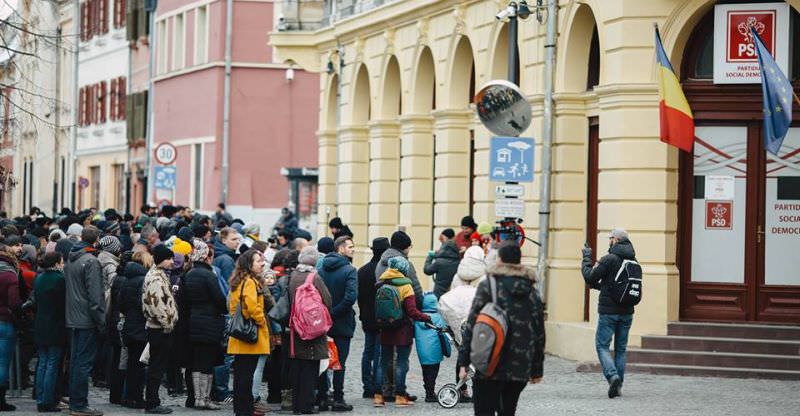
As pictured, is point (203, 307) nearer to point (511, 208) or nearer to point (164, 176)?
point (511, 208)

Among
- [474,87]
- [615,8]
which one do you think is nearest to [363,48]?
[474,87]

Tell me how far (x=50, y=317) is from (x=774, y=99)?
9.06 m

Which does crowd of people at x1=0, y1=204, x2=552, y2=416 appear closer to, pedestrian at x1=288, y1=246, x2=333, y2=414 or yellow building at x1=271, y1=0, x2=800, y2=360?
pedestrian at x1=288, y1=246, x2=333, y2=414

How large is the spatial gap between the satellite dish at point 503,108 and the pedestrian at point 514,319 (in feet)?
30.1

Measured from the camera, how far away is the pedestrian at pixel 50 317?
2014 centimetres

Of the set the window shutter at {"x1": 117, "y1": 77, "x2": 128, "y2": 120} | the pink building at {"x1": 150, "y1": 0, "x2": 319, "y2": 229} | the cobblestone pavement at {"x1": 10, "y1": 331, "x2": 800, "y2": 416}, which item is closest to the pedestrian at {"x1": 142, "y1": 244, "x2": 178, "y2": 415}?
the cobblestone pavement at {"x1": 10, "y1": 331, "x2": 800, "y2": 416}

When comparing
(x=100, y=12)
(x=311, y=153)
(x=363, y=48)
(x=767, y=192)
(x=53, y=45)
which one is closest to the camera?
(x=53, y=45)

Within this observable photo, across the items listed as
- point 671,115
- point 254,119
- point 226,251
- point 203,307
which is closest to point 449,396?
point 203,307

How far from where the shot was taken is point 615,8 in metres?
25.3

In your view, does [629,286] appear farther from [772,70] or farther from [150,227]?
[150,227]

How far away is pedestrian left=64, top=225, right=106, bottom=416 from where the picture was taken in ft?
65.0

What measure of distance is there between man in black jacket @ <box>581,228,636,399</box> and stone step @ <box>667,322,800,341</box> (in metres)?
2.91

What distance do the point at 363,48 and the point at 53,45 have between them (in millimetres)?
16938

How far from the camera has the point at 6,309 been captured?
20312 millimetres
